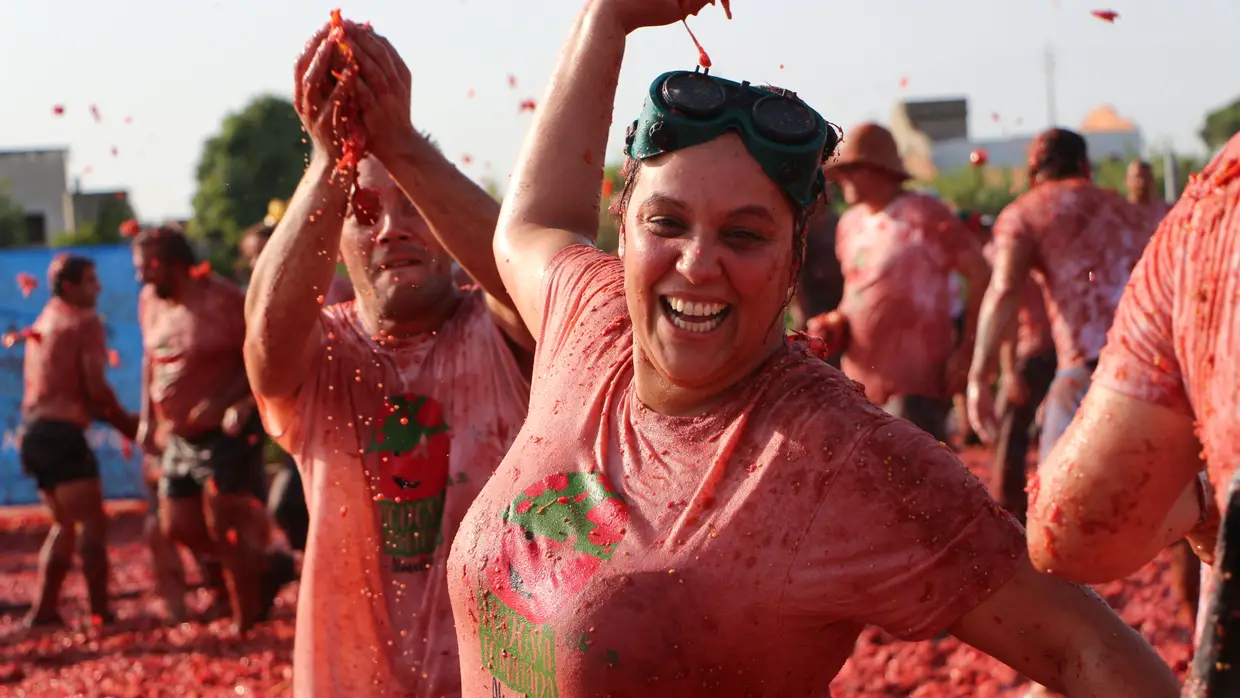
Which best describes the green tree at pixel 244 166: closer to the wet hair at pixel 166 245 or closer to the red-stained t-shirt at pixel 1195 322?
the wet hair at pixel 166 245

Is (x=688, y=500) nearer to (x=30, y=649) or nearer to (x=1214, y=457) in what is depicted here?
(x=1214, y=457)

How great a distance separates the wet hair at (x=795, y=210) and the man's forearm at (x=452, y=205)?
83 centimetres

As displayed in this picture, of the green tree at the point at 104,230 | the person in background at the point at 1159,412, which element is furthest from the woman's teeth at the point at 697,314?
the green tree at the point at 104,230

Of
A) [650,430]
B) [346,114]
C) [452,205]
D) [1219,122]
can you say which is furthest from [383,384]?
[1219,122]

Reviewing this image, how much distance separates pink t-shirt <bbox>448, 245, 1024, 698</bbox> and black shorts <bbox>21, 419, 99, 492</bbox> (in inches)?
308

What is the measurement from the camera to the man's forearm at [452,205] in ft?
11.2

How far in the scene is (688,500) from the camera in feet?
7.58

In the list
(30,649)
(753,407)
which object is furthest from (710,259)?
(30,649)

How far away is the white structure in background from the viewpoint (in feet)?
160

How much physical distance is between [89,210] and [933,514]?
53655 millimetres

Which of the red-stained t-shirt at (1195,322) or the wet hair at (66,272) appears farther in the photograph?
the wet hair at (66,272)

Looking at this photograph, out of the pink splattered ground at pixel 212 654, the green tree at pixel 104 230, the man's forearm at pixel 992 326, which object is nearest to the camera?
the pink splattered ground at pixel 212 654

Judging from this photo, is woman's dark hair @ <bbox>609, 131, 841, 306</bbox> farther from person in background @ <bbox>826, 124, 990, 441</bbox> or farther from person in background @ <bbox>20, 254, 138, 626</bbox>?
person in background @ <bbox>20, 254, 138, 626</bbox>

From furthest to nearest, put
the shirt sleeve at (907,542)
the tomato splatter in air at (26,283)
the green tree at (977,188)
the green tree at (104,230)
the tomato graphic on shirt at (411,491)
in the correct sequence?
the green tree at (977,188) < the green tree at (104,230) < the tomato splatter in air at (26,283) < the tomato graphic on shirt at (411,491) < the shirt sleeve at (907,542)
